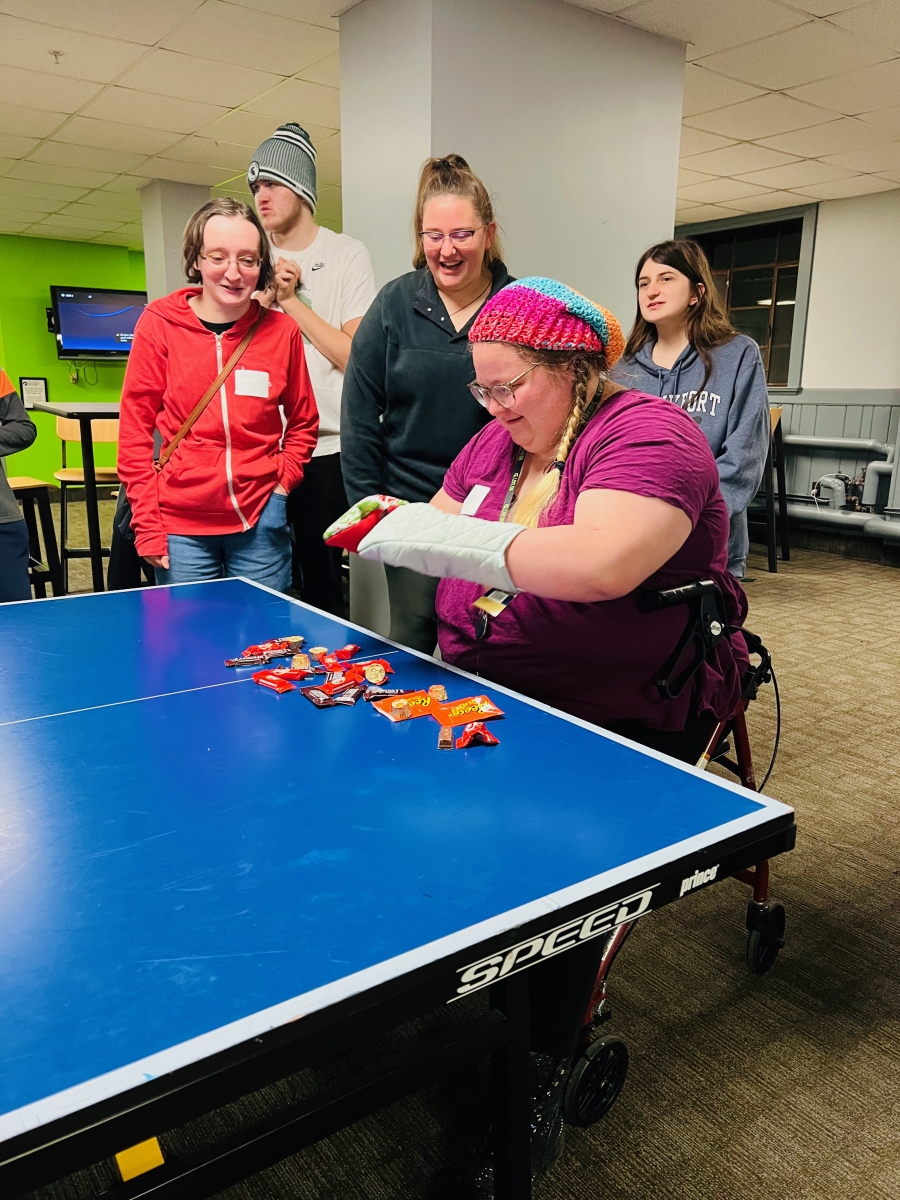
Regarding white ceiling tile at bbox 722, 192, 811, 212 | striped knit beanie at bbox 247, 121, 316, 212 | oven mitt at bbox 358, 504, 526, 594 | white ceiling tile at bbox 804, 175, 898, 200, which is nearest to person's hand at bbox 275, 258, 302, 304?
striped knit beanie at bbox 247, 121, 316, 212

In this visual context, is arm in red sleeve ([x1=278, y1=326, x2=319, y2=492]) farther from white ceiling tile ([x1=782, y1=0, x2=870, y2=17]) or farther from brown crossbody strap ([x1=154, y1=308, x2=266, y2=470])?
white ceiling tile ([x1=782, y1=0, x2=870, y2=17])

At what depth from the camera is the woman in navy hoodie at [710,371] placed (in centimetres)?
231

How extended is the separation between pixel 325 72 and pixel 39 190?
4.06 meters

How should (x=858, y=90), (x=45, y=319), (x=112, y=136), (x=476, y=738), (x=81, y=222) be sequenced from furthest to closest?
(x=45, y=319)
(x=81, y=222)
(x=112, y=136)
(x=858, y=90)
(x=476, y=738)

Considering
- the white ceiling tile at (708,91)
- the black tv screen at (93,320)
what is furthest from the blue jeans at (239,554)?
the black tv screen at (93,320)

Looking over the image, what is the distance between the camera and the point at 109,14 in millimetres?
3715

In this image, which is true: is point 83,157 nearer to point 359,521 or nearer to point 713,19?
point 713,19

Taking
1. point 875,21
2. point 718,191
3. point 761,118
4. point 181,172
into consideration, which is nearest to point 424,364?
point 875,21

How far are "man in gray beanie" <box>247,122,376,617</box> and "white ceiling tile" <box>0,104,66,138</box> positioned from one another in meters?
3.20

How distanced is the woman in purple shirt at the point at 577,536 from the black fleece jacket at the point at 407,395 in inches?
26.2

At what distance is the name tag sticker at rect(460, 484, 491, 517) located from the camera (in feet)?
5.16

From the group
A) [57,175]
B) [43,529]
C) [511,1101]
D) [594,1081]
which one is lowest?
[594,1081]

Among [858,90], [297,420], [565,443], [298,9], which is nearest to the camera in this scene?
[565,443]

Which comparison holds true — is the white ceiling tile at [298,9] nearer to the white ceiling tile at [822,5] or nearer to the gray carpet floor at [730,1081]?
the white ceiling tile at [822,5]
